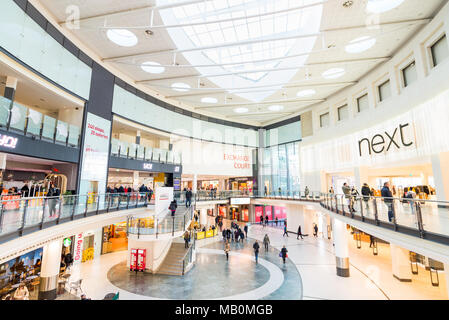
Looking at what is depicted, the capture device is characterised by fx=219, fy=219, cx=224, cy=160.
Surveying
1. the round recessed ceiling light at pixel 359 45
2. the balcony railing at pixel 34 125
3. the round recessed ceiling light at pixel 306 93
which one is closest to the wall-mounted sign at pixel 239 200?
the round recessed ceiling light at pixel 306 93

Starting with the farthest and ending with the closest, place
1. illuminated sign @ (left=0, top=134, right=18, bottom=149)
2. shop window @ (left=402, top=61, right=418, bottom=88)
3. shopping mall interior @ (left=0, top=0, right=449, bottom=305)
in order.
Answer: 1. shop window @ (left=402, top=61, right=418, bottom=88)
2. shopping mall interior @ (left=0, top=0, right=449, bottom=305)
3. illuminated sign @ (left=0, top=134, right=18, bottom=149)

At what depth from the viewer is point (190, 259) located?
543 inches

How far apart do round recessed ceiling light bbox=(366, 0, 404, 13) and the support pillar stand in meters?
6.83

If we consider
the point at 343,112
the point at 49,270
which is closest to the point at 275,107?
the point at 343,112

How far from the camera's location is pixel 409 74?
12281 millimetres

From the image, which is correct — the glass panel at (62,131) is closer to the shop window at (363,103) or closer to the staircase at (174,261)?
the staircase at (174,261)

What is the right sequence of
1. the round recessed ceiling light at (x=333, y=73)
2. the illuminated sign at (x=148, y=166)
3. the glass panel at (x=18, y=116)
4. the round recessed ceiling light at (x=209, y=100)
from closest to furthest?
the glass panel at (x=18, y=116) → the round recessed ceiling light at (x=333, y=73) → the illuminated sign at (x=148, y=166) → the round recessed ceiling light at (x=209, y=100)

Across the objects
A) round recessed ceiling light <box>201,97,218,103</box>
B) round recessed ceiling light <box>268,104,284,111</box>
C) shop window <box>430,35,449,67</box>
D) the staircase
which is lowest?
the staircase

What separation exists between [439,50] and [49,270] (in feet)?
67.7

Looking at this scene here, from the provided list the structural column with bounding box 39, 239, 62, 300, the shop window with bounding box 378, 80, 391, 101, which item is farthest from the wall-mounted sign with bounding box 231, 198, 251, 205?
the structural column with bounding box 39, 239, 62, 300

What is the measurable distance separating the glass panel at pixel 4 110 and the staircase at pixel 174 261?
10.2 m

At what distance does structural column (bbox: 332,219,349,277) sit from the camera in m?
11.7

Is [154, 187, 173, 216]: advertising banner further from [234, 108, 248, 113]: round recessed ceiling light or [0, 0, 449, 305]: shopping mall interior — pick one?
[234, 108, 248, 113]: round recessed ceiling light

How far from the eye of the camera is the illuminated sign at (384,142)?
480 inches
